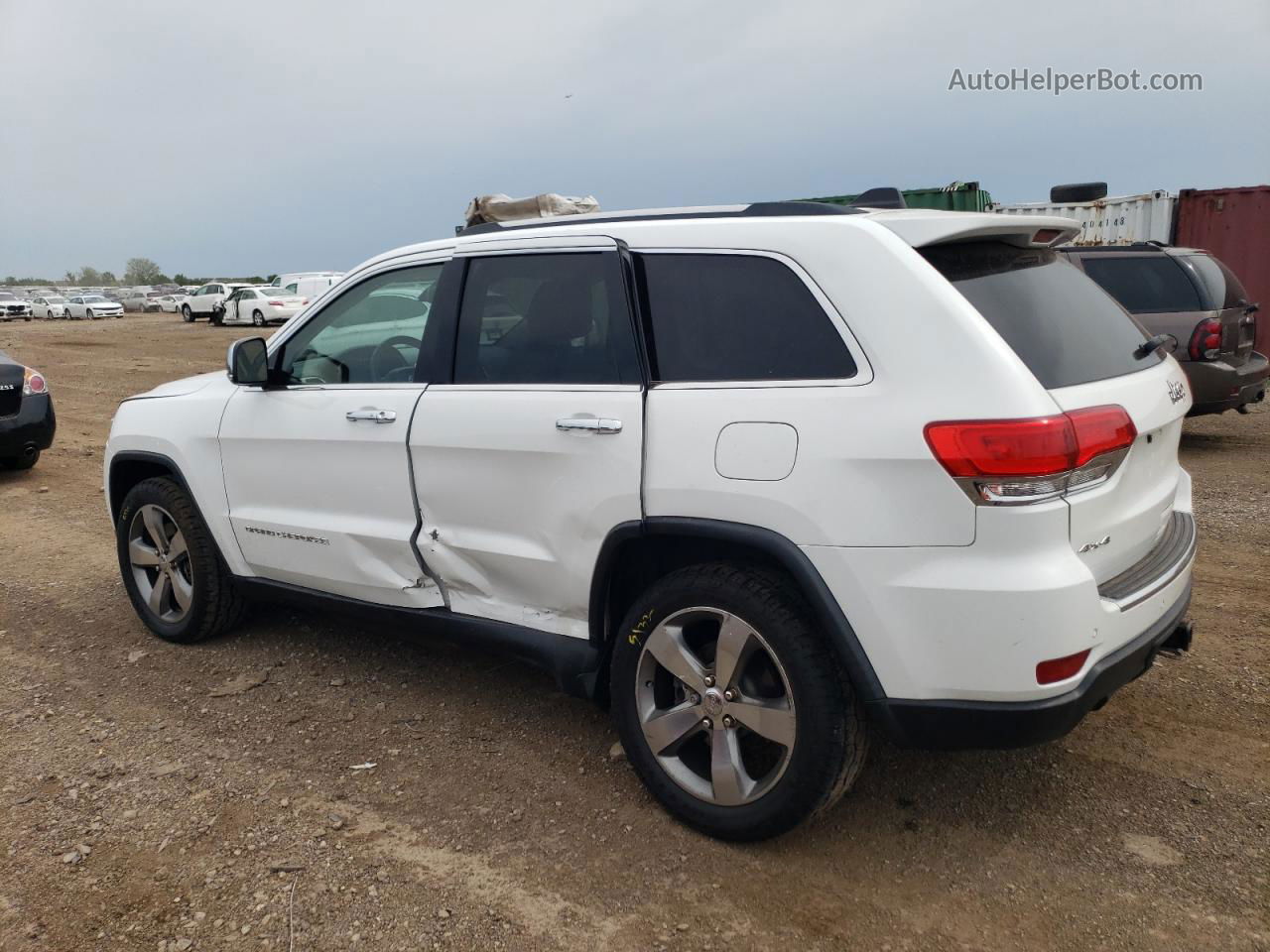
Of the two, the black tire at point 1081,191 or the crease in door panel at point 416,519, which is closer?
the crease in door panel at point 416,519

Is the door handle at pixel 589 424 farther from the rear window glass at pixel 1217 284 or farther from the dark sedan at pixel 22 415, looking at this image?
the rear window glass at pixel 1217 284

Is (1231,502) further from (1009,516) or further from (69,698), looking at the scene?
(69,698)

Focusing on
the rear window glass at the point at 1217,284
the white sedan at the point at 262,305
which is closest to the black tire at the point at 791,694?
the rear window glass at the point at 1217,284

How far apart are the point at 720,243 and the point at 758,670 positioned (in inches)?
49.4

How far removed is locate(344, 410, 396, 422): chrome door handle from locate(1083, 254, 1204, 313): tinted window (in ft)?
23.8

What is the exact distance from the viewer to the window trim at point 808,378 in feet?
8.89

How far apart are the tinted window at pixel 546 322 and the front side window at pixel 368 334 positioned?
0.26 meters

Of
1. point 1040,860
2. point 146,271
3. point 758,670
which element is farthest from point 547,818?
point 146,271

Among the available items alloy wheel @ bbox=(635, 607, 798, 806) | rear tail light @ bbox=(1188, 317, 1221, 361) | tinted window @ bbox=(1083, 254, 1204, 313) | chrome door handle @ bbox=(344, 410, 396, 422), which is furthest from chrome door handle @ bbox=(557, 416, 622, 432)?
rear tail light @ bbox=(1188, 317, 1221, 361)

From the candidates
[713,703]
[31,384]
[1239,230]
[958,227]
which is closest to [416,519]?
[713,703]

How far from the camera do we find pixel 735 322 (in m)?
2.99

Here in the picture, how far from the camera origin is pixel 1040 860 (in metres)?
2.95

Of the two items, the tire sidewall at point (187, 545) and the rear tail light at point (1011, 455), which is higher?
the rear tail light at point (1011, 455)

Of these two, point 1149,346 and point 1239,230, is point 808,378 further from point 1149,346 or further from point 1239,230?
point 1239,230
